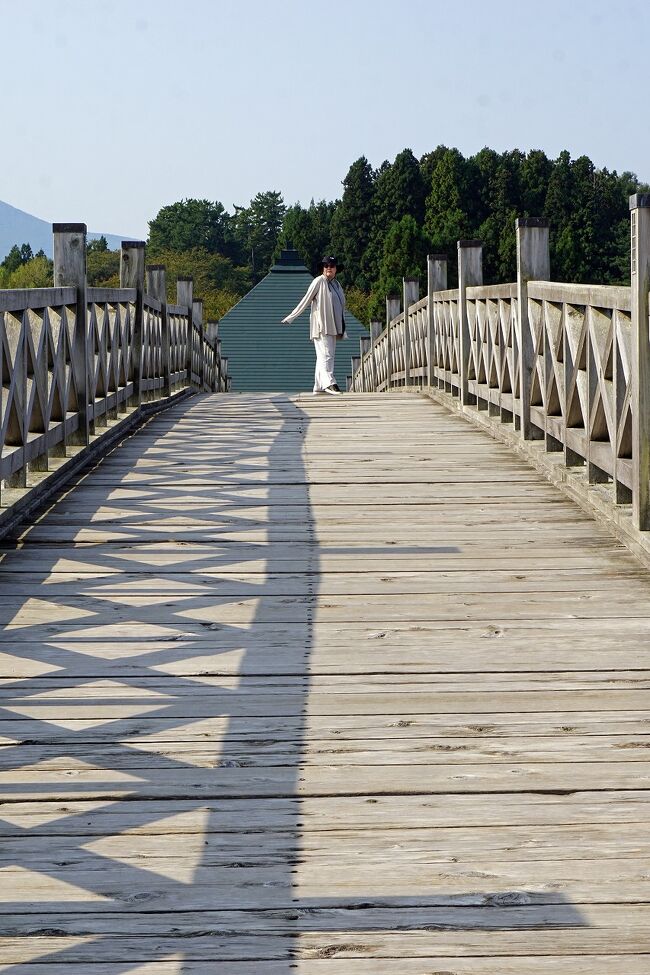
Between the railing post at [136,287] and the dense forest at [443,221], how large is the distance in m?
53.4

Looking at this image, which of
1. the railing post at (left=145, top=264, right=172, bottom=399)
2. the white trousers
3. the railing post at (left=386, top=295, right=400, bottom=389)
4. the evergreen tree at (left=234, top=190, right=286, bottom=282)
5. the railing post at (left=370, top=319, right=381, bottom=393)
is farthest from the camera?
the evergreen tree at (left=234, top=190, right=286, bottom=282)

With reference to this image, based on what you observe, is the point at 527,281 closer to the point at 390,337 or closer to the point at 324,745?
the point at 324,745

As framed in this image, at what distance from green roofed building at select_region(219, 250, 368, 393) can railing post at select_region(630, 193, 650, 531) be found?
31419 millimetres

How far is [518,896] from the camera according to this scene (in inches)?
91.7

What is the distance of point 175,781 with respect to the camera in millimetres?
2852

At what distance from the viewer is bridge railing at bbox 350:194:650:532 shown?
183 inches

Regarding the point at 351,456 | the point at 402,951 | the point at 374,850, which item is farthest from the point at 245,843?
the point at 351,456

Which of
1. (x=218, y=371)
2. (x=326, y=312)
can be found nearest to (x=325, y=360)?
(x=326, y=312)

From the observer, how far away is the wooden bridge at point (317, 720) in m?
2.25

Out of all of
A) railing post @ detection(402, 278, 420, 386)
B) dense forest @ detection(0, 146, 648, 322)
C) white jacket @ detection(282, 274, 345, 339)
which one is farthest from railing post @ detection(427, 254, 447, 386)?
dense forest @ detection(0, 146, 648, 322)

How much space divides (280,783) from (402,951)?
2.43ft

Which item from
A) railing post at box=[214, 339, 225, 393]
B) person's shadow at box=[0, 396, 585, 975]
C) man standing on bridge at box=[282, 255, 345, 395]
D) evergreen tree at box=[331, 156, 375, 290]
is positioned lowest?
person's shadow at box=[0, 396, 585, 975]

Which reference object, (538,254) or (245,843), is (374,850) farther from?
(538,254)

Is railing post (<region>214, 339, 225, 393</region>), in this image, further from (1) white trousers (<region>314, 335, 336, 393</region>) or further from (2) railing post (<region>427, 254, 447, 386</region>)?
(2) railing post (<region>427, 254, 447, 386</region>)
